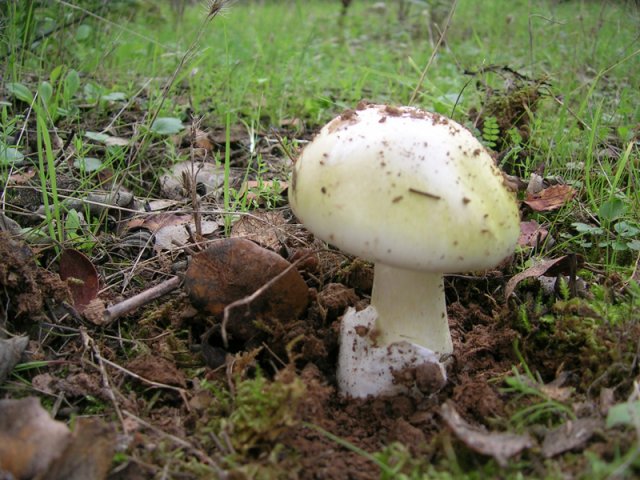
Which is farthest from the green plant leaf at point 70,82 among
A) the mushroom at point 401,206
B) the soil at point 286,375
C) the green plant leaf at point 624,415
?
the green plant leaf at point 624,415

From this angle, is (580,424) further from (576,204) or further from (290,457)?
(576,204)

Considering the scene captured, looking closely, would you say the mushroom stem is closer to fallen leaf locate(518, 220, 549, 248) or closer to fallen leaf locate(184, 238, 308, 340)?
fallen leaf locate(184, 238, 308, 340)

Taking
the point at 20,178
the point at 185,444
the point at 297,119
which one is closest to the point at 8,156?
the point at 20,178

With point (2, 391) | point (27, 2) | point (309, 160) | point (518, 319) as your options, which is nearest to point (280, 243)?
point (309, 160)

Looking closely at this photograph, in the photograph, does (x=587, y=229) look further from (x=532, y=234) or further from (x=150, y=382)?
(x=150, y=382)

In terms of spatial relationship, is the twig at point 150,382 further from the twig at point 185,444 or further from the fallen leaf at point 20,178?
the fallen leaf at point 20,178

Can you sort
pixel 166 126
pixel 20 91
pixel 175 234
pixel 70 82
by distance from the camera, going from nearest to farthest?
1. pixel 175 234
2. pixel 20 91
3. pixel 166 126
4. pixel 70 82
